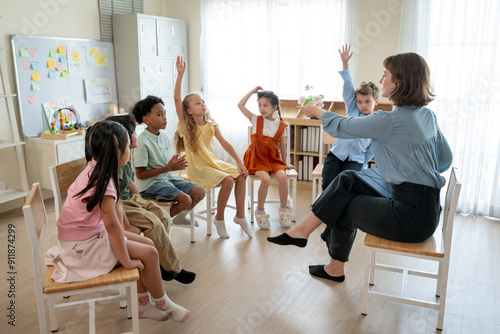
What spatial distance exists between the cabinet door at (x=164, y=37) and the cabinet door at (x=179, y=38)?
0.30ft

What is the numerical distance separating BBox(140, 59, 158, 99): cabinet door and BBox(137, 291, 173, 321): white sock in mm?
3049

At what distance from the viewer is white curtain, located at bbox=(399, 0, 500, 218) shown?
142 inches

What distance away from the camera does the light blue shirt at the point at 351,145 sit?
316cm

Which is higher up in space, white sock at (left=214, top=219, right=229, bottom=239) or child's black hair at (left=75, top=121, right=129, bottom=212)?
child's black hair at (left=75, top=121, right=129, bottom=212)

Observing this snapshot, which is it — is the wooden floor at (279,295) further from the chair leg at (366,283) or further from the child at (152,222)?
the child at (152,222)

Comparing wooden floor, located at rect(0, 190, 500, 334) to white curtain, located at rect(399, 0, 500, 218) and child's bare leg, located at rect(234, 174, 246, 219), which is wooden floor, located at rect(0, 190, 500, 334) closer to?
child's bare leg, located at rect(234, 174, 246, 219)

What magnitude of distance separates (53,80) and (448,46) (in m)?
3.48

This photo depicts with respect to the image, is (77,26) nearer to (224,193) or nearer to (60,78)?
(60,78)

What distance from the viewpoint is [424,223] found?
2.02m

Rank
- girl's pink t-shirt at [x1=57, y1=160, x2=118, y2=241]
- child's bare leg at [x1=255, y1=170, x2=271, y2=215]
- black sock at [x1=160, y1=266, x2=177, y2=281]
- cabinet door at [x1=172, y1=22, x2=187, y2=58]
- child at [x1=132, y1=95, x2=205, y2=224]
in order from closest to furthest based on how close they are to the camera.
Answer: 1. girl's pink t-shirt at [x1=57, y1=160, x2=118, y2=241]
2. black sock at [x1=160, y1=266, x2=177, y2=281]
3. child at [x1=132, y1=95, x2=205, y2=224]
4. child's bare leg at [x1=255, y1=170, x2=271, y2=215]
5. cabinet door at [x1=172, y1=22, x2=187, y2=58]

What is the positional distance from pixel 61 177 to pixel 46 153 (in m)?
1.83

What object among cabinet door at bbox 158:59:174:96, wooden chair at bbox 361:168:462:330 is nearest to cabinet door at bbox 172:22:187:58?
cabinet door at bbox 158:59:174:96

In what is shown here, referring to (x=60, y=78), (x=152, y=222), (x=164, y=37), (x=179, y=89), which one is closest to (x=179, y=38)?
(x=164, y=37)

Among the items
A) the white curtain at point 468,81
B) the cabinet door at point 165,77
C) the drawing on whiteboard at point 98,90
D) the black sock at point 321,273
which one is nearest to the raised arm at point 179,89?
the black sock at point 321,273
